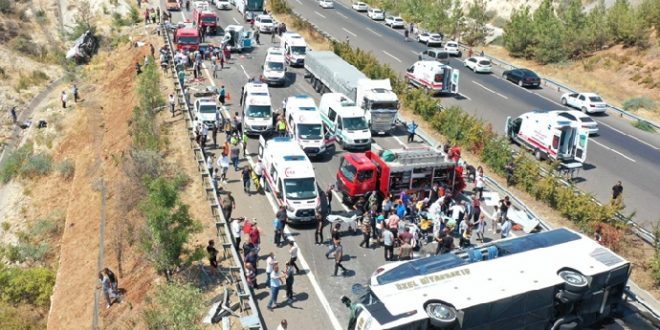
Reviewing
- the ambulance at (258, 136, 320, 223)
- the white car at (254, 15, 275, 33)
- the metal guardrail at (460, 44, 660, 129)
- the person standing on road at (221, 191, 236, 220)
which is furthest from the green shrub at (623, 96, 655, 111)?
the white car at (254, 15, 275, 33)

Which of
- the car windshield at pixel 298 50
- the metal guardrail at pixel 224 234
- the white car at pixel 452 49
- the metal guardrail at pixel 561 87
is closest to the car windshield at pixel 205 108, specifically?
the metal guardrail at pixel 224 234

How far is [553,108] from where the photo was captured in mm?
42344

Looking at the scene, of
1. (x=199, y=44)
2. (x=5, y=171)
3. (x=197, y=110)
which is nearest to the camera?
(x=197, y=110)

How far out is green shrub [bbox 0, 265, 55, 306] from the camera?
2702cm

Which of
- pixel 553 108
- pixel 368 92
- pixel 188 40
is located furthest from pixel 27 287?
pixel 553 108

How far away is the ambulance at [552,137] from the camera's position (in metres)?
30.8

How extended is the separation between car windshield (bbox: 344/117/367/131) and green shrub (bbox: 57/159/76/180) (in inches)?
796

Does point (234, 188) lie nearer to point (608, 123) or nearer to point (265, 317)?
point (265, 317)

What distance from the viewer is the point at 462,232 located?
75.4 ft

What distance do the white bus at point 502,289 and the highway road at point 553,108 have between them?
10759 millimetres

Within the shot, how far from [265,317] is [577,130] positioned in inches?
788

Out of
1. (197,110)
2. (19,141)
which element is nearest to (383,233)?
(197,110)

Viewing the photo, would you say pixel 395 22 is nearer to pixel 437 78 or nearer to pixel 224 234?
pixel 437 78

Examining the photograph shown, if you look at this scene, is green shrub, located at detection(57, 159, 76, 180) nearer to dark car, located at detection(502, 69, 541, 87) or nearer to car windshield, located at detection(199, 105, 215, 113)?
car windshield, located at detection(199, 105, 215, 113)
